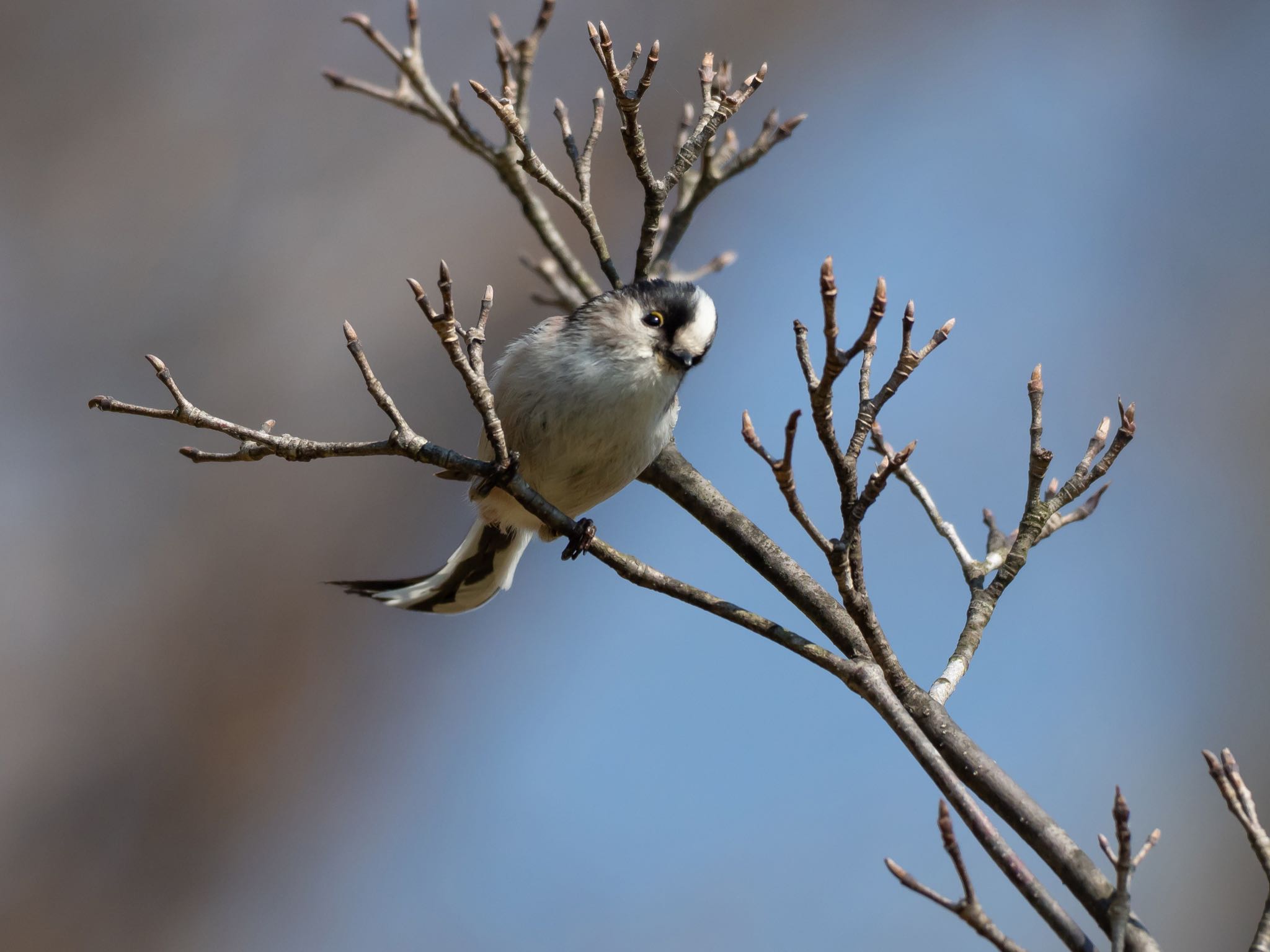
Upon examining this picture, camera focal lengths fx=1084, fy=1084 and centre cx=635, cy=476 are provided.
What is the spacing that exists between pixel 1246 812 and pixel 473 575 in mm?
2512

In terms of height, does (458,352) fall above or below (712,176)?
below

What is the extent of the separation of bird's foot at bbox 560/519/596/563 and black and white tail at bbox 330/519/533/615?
525 mm

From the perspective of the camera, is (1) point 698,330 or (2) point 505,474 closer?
(2) point 505,474

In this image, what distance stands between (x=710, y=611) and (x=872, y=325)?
64cm

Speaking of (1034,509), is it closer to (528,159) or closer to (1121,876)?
(1121,876)

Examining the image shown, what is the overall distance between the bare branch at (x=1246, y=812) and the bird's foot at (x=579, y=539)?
1.25 m

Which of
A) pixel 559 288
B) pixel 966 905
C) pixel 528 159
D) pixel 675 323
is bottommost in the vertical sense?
pixel 966 905

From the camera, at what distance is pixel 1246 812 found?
1740mm

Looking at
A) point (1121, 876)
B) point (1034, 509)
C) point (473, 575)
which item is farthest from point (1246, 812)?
point (473, 575)

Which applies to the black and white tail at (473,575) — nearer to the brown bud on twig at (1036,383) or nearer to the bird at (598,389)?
the bird at (598,389)

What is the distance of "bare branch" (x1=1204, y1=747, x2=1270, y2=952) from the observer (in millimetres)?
1638

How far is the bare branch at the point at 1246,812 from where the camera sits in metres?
1.64

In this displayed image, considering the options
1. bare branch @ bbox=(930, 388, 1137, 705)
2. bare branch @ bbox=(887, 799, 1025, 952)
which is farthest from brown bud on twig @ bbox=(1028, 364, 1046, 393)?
bare branch @ bbox=(887, 799, 1025, 952)

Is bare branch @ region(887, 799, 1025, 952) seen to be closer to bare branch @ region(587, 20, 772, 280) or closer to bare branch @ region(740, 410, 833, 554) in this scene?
bare branch @ region(740, 410, 833, 554)
